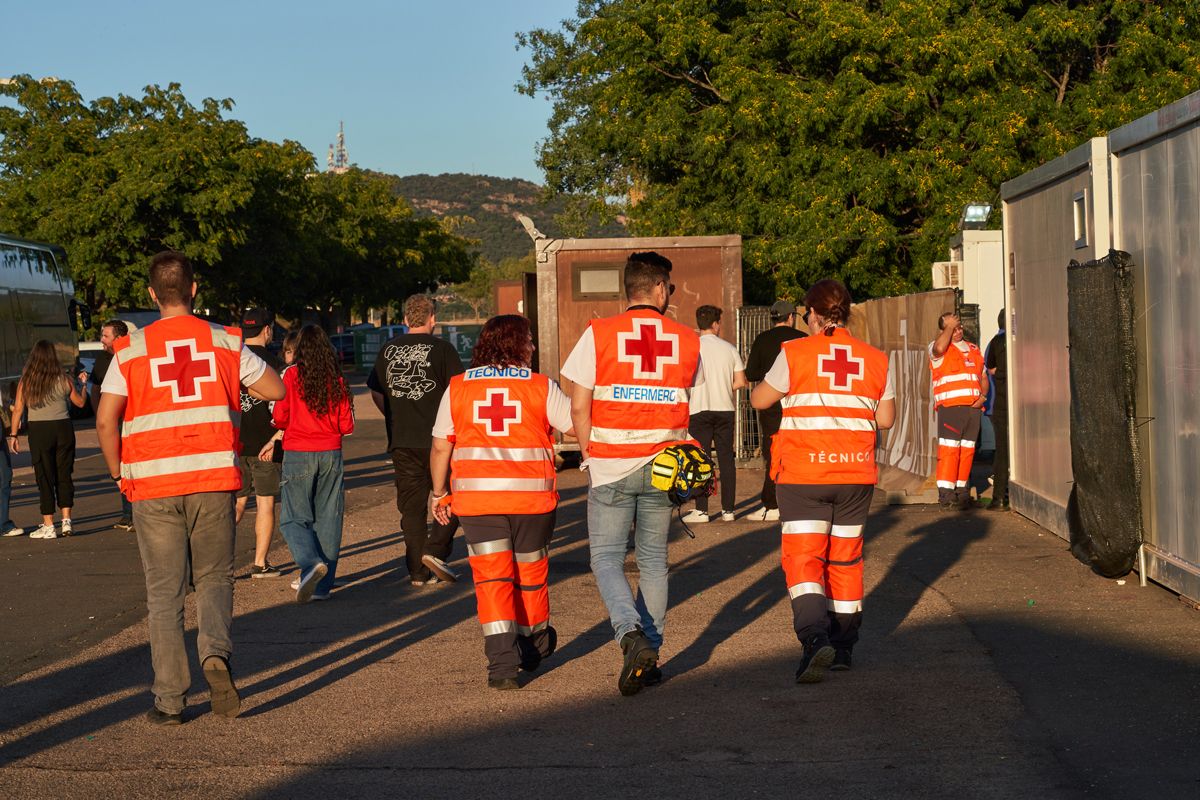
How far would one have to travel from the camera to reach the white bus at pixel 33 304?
31.5 meters

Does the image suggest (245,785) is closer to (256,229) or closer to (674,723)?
(674,723)

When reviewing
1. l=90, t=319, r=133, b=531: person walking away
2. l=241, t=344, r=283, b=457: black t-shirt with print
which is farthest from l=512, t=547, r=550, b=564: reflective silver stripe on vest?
l=90, t=319, r=133, b=531: person walking away

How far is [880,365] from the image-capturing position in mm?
7422

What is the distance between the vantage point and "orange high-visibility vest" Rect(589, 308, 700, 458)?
707cm

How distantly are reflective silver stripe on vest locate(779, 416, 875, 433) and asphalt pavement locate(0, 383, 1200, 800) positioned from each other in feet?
3.79

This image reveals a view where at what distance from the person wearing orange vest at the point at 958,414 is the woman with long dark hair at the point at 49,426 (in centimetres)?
784

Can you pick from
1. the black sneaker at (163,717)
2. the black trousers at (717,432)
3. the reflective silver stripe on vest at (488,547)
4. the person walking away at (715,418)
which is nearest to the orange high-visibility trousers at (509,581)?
the reflective silver stripe on vest at (488,547)

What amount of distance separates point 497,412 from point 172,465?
4.94 feet

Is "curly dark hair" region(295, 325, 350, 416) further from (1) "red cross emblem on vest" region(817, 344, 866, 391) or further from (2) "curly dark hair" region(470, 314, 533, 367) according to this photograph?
(1) "red cross emblem on vest" region(817, 344, 866, 391)

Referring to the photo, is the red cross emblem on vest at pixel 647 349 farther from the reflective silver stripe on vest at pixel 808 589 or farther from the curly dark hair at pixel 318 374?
the curly dark hair at pixel 318 374

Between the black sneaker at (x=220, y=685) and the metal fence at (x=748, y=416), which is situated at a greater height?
the metal fence at (x=748, y=416)

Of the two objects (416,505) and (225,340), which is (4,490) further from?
(225,340)

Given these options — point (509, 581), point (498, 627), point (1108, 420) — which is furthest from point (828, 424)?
point (1108, 420)

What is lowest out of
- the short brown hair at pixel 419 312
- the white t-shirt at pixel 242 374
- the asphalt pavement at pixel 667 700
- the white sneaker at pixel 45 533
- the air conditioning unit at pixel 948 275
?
the asphalt pavement at pixel 667 700
